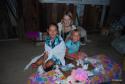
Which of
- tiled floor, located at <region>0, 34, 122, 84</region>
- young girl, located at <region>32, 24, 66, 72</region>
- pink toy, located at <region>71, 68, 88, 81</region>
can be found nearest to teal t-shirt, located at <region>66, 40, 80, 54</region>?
young girl, located at <region>32, 24, 66, 72</region>

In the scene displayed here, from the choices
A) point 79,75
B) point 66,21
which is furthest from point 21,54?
point 79,75

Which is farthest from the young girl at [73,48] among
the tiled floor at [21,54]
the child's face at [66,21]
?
the tiled floor at [21,54]

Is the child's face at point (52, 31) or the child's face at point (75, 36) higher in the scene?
the child's face at point (52, 31)

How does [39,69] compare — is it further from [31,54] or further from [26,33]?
[26,33]

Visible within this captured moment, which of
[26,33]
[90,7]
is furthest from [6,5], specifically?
[90,7]

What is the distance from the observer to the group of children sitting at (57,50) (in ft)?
9.93

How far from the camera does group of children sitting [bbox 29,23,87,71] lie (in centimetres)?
303

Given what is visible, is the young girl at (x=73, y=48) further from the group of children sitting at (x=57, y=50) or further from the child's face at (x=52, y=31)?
the child's face at (x=52, y=31)

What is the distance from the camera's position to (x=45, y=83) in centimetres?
275

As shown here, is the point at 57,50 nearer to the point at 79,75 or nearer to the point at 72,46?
the point at 72,46

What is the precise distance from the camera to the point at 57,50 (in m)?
3.08

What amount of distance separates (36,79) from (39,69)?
221 millimetres

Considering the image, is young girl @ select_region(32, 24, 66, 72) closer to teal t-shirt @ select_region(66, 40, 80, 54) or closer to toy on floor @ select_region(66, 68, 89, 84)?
teal t-shirt @ select_region(66, 40, 80, 54)

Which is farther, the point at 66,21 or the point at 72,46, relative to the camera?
the point at 66,21
